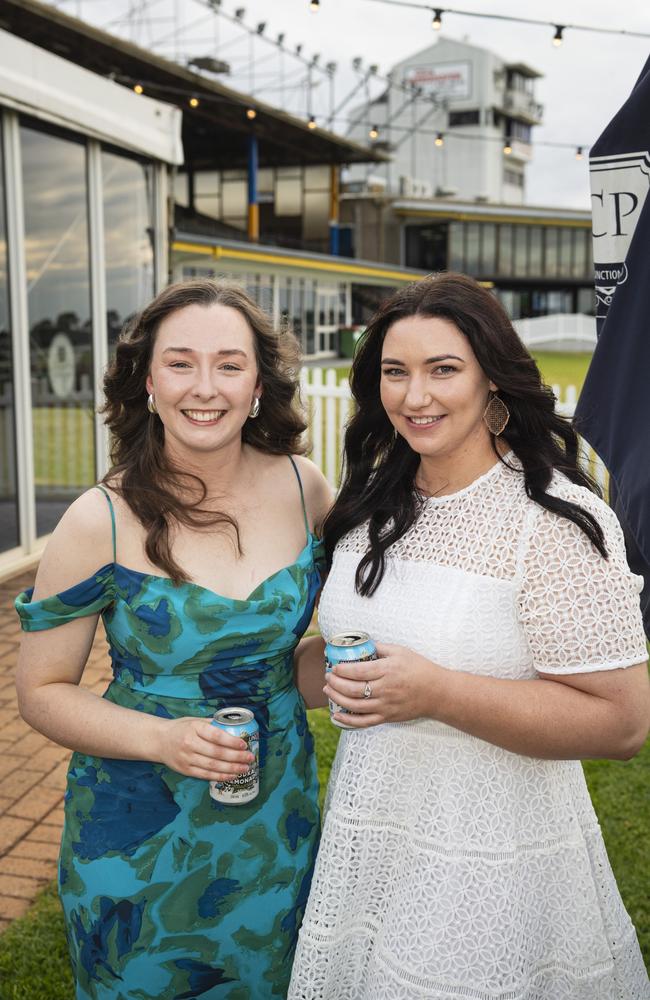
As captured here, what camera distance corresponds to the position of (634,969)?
6.33 ft

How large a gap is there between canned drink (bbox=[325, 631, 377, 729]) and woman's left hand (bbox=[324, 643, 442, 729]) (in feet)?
0.04

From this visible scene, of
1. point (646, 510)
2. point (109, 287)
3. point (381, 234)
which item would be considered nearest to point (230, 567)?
point (646, 510)

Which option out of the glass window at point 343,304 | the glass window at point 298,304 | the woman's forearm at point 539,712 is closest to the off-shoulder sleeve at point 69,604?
the woman's forearm at point 539,712

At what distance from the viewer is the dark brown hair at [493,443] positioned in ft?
6.16

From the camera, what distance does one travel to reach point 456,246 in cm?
4725

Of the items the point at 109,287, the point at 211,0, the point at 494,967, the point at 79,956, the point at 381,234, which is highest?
the point at 211,0

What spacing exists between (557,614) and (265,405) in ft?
3.29

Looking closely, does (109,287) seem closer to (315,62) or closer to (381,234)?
(315,62)

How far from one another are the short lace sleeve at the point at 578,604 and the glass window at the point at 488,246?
4876 centimetres

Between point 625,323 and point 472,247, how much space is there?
48626mm

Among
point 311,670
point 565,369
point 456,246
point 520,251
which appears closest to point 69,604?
point 311,670

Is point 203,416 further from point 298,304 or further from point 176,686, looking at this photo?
point 298,304

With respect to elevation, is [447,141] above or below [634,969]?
above

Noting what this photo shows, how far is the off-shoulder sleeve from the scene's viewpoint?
1907 mm
